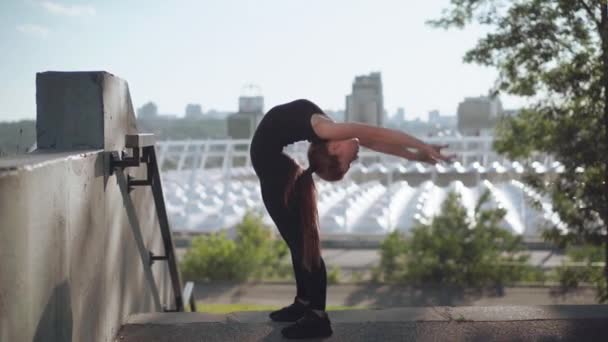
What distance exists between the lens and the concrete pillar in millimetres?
2986

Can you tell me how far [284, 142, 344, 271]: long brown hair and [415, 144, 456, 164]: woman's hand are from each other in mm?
509

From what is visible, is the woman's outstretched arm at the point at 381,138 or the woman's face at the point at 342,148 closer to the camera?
the woman's outstretched arm at the point at 381,138

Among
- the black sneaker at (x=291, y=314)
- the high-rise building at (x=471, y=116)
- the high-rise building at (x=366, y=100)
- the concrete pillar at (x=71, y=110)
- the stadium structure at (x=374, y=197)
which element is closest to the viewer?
the concrete pillar at (x=71, y=110)

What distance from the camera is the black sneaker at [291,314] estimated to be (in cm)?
383

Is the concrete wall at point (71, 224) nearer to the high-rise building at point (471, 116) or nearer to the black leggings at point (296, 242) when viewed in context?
the black leggings at point (296, 242)

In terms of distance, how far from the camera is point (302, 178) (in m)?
3.54

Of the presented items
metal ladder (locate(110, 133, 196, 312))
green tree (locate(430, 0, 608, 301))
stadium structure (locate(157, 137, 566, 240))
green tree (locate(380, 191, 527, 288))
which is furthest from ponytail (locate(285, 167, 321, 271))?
stadium structure (locate(157, 137, 566, 240))

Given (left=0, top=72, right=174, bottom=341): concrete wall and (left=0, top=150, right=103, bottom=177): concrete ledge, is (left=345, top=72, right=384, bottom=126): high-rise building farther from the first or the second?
(left=0, top=150, right=103, bottom=177): concrete ledge

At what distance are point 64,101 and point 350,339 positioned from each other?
1.88 meters

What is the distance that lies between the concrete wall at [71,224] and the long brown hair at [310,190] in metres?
0.92

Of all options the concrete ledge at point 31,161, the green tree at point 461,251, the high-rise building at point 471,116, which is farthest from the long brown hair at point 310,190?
the high-rise building at point 471,116

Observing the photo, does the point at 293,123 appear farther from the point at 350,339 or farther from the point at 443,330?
the point at 443,330

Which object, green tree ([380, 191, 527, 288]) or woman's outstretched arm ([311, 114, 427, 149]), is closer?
woman's outstretched arm ([311, 114, 427, 149])

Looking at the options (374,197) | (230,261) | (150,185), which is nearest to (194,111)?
(374,197)
